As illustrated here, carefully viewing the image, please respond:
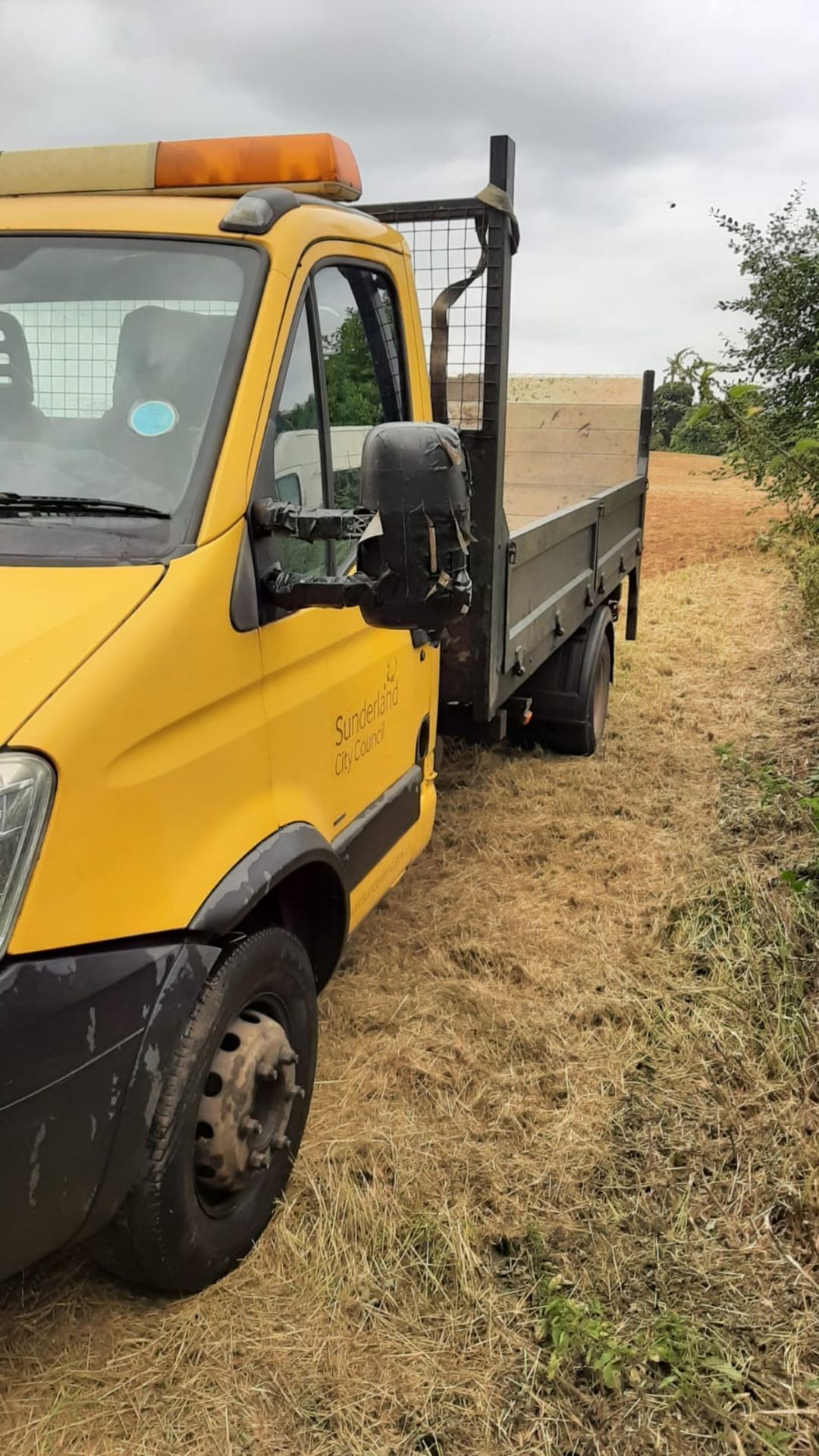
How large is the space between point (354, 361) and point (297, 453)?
1.73ft

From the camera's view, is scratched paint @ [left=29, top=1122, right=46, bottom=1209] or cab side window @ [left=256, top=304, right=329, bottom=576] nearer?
scratched paint @ [left=29, top=1122, right=46, bottom=1209]

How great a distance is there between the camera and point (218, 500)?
2.12 m

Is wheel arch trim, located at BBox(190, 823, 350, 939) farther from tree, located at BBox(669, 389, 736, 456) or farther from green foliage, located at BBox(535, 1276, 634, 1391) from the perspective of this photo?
tree, located at BBox(669, 389, 736, 456)

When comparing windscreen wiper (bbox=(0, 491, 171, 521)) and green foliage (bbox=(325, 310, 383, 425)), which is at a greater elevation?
green foliage (bbox=(325, 310, 383, 425))

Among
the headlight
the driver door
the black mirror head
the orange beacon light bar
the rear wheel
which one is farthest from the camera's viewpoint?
the rear wheel

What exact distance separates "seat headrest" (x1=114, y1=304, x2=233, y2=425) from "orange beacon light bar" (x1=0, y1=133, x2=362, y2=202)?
0.56 m

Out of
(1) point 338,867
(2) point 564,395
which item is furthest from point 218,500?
(2) point 564,395

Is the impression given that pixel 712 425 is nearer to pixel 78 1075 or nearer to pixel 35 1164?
pixel 78 1075

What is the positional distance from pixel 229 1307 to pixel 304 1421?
11.5 inches

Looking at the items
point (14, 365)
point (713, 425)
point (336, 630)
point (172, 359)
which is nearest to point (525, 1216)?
point (336, 630)

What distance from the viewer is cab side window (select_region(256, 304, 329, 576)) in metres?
2.32

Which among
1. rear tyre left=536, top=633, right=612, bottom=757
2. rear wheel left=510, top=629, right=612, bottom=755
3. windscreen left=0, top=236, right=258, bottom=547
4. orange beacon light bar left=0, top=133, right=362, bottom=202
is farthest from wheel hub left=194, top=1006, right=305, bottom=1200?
rear tyre left=536, top=633, right=612, bottom=757

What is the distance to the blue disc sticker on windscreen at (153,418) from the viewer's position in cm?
222

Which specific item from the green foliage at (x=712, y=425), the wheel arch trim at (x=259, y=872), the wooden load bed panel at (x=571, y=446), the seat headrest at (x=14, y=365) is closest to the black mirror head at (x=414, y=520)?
the wheel arch trim at (x=259, y=872)
